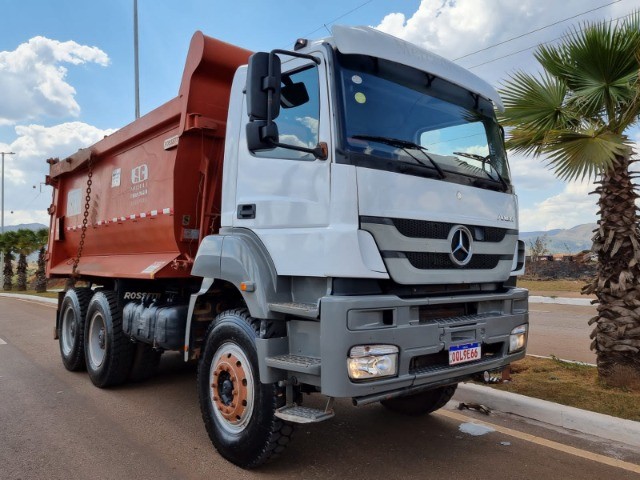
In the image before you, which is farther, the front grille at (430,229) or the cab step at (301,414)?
the front grille at (430,229)

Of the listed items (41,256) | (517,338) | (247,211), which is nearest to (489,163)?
(517,338)

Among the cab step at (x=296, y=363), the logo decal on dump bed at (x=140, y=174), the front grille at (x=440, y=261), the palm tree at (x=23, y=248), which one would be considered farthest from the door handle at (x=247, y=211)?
the palm tree at (x=23, y=248)

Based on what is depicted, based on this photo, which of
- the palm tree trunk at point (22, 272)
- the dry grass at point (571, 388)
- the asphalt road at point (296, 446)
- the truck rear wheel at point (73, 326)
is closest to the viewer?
Result: the asphalt road at point (296, 446)

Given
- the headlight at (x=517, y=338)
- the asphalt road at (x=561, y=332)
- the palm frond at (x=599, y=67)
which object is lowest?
the asphalt road at (x=561, y=332)

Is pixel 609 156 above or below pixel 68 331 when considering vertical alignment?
above

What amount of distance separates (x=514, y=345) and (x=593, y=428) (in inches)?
44.9

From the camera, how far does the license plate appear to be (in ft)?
11.3

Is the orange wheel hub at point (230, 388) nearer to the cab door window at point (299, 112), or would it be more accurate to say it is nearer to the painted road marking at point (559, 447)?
the cab door window at point (299, 112)

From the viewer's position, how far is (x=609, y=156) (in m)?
5.39

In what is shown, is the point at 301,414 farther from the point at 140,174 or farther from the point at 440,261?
the point at 140,174

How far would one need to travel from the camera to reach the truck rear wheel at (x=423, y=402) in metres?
4.62

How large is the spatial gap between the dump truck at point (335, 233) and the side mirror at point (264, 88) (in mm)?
12

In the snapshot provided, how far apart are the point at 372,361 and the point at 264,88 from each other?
182cm

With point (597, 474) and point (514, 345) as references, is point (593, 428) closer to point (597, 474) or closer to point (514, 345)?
point (597, 474)
